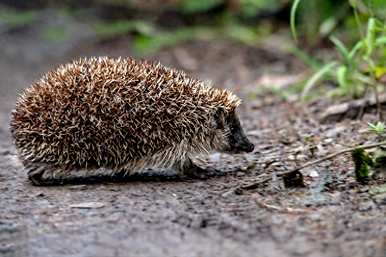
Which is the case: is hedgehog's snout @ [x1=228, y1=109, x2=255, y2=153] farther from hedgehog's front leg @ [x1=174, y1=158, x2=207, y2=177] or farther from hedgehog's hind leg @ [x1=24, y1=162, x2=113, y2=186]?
hedgehog's hind leg @ [x1=24, y1=162, x2=113, y2=186]

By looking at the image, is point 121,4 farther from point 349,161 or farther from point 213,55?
point 349,161

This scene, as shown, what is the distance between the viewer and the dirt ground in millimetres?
4191

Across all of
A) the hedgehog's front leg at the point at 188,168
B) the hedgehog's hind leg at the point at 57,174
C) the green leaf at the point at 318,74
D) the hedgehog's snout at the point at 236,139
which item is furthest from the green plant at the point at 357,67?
the hedgehog's hind leg at the point at 57,174

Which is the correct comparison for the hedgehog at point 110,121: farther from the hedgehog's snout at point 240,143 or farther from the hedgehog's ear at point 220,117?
the hedgehog's snout at point 240,143

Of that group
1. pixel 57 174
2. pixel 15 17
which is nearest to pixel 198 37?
pixel 15 17

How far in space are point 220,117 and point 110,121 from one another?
927 mm

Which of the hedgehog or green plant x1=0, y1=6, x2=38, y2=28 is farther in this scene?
green plant x1=0, y1=6, x2=38, y2=28

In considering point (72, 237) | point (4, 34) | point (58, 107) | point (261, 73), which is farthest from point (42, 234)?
point (4, 34)

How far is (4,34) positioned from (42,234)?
12.1m

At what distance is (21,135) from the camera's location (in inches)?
227

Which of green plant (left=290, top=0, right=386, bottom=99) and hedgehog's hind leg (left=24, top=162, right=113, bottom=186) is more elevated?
green plant (left=290, top=0, right=386, bottom=99)

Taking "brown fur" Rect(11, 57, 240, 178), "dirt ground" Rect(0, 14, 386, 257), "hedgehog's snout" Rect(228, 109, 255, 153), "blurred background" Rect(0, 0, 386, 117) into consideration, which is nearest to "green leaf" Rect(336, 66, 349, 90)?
"blurred background" Rect(0, 0, 386, 117)

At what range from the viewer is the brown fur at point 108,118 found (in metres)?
5.67

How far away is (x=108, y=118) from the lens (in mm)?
5684
